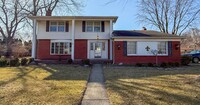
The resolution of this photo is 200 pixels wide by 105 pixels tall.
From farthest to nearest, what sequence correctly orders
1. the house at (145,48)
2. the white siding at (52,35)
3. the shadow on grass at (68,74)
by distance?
the white siding at (52,35)
the house at (145,48)
the shadow on grass at (68,74)

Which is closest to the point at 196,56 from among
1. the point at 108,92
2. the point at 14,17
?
the point at 108,92

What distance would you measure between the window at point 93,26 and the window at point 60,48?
2.79 m

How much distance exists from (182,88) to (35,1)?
33198 millimetres

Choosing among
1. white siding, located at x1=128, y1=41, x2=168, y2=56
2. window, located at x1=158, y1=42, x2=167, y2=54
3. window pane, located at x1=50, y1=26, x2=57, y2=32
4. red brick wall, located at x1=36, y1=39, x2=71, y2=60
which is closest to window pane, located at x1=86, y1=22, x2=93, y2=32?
window pane, located at x1=50, y1=26, x2=57, y2=32

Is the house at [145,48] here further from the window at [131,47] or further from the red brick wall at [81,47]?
the red brick wall at [81,47]

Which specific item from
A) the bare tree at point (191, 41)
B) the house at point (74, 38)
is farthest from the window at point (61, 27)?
the bare tree at point (191, 41)

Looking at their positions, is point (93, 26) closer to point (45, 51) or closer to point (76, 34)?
point (76, 34)

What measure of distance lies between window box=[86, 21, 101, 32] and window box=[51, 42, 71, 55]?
2791mm

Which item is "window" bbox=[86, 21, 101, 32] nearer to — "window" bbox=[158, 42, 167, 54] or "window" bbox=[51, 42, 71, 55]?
"window" bbox=[51, 42, 71, 55]

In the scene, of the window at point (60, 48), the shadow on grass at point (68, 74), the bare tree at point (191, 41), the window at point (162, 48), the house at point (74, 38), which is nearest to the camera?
the shadow on grass at point (68, 74)

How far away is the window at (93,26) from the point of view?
80.8 feet

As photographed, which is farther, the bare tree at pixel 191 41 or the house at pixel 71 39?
the bare tree at pixel 191 41

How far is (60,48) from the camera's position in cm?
2470

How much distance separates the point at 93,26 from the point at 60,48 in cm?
434
